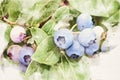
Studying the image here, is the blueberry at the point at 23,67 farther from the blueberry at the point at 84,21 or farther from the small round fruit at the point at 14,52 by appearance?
the blueberry at the point at 84,21

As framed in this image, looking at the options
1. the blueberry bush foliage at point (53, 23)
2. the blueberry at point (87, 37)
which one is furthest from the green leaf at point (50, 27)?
the blueberry at point (87, 37)

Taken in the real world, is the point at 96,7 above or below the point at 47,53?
above

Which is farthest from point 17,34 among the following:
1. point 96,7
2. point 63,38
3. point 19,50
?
point 96,7

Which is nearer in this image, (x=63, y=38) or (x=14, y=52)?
(x=63, y=38)

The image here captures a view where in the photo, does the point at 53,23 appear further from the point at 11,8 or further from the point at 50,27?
the point at 11,8

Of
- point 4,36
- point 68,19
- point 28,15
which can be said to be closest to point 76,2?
point 68,19

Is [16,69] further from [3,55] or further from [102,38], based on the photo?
[102,38]
